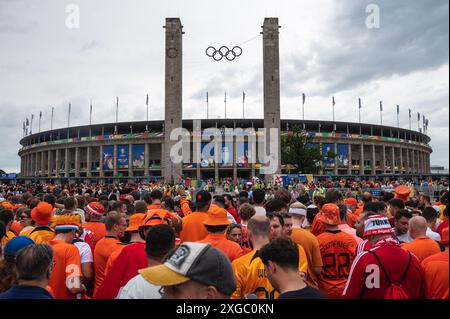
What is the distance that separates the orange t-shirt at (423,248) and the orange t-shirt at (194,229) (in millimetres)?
3515

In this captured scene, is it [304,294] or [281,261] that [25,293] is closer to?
[281,261]

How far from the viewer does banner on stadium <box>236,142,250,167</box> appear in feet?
255

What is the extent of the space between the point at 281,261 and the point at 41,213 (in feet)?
14.9

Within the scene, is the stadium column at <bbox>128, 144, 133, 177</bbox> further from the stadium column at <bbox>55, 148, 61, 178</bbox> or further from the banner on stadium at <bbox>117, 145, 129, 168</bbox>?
the stadium column at <bbox>55, 148, 61, 178</bbox>

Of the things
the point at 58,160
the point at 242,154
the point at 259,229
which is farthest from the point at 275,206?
the point at 58,160

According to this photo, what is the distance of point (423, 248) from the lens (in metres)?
4.88

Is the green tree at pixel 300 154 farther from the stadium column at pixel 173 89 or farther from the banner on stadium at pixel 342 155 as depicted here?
the banner on stadium at pixel 342 155

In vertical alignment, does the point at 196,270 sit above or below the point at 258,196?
below

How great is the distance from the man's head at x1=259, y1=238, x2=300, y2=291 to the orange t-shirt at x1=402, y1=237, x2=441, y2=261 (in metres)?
2.69

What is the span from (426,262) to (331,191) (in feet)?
13.4

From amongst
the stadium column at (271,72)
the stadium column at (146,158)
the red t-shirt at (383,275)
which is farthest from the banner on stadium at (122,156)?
the red t-shirt at (383,275)

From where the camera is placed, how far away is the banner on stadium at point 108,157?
84250 millimetres
